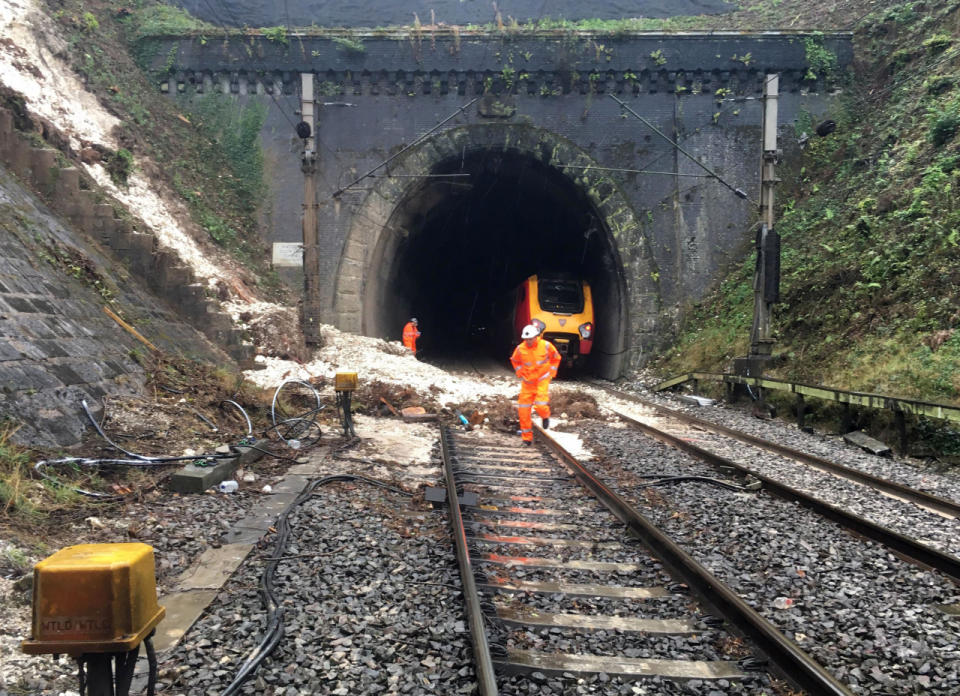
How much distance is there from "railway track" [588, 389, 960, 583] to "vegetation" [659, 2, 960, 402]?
104 inches

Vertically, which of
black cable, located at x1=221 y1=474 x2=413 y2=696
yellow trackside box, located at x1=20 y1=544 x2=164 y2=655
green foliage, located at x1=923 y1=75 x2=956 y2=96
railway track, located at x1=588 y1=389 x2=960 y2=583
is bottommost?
railway track, located at x1=588 y1=389 x2=960 y2=583

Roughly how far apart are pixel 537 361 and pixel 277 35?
42.5ft

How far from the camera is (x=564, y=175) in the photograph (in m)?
17.9

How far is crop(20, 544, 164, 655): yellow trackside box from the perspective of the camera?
65.3 inches

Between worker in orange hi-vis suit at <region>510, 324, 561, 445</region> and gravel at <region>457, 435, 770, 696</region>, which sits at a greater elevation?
worker in orange hi-vis suit at <region>510, 324, 561, 445</region>

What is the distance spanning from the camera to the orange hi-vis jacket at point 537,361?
28.8 feet

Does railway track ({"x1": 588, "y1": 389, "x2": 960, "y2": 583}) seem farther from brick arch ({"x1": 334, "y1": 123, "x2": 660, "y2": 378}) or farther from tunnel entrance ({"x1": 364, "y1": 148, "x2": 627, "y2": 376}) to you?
tunnel entrance ({"x1": 364, "y1": 148, "x2": 627, "y2": 376})

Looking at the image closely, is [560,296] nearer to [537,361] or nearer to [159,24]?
[537,361]

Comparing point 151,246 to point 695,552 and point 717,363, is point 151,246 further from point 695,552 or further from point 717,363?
point 717,363

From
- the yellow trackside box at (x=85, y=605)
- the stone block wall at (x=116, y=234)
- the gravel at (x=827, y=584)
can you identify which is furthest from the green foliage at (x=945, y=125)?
the yellow trackside box at (x=85, y=605)

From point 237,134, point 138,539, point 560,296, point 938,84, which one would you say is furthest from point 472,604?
point 237,134

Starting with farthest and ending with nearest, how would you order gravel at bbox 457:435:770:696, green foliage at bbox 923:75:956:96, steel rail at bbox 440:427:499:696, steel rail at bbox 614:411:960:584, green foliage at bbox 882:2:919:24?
green foliage at bbox 882:2:919:24 → green foliage at bbox 923:75:956:96 → steel rail at bbox 614:411:960:584 → gravel at bbox 457:435:770:696 → steel rail at bbox 440:427:499:696

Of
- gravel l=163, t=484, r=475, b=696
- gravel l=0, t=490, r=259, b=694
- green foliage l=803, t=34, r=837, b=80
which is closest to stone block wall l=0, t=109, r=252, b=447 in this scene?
gravel l=0, t=490, r=259, b=694

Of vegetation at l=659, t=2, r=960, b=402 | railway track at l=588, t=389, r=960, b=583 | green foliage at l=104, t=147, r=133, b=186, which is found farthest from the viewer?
green foliage at l=104, t=147, r=133, b=186
